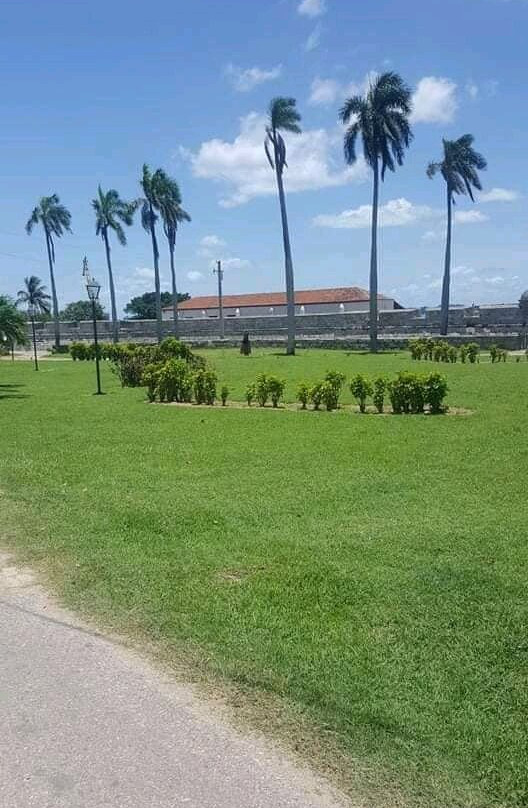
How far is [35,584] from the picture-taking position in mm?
4160

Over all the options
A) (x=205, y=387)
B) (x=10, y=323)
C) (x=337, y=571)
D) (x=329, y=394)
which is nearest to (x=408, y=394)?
(x=329, y=394)

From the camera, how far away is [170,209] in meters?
50.7

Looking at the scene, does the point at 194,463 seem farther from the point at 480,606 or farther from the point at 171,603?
the point at 480,606

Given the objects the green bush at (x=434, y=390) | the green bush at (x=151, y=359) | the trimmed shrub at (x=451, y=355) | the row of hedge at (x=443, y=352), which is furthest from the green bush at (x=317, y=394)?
the trimmed shrub at (x=451, y=355)

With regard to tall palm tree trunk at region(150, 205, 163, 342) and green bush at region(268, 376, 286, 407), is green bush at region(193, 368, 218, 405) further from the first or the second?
tall palm tree trunk at region(150, 205, 163, 342)

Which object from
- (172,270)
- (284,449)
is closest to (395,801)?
(284,449)

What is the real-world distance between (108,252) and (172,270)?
16.7 feet

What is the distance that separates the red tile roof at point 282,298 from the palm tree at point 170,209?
2036 cm

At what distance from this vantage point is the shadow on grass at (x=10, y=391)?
1722 cm

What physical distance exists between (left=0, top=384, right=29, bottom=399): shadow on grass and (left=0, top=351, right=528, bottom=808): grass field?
28.7 feet

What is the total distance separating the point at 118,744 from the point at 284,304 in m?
68.8

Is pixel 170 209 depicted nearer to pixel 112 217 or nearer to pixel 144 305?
pixel 112 217

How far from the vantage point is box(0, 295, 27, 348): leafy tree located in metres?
18.2

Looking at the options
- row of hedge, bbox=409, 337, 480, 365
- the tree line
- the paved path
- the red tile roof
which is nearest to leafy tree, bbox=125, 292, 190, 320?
the red tile roof
